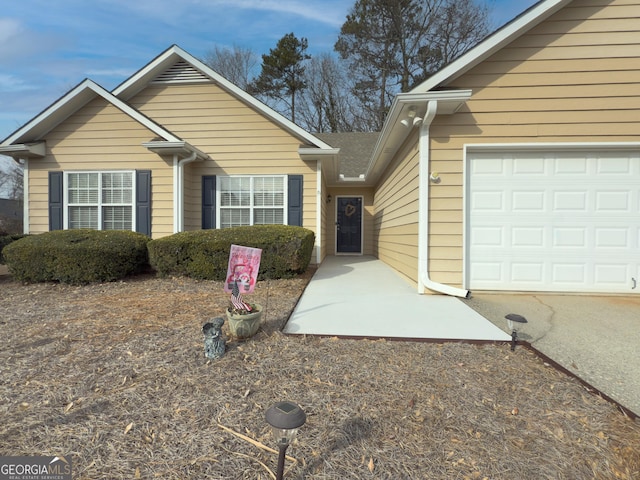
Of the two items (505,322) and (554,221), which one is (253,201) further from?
(554,221)

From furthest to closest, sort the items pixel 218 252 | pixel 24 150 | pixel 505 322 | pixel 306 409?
pixel 24 150, pixel 218 252, pixel 505 322, pixel 306 409

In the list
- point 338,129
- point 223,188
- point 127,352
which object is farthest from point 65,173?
point 338,129

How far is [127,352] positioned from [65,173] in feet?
21.1

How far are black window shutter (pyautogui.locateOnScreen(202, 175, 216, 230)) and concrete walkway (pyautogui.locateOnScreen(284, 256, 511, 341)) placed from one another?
319 cm

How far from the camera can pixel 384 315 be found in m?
3.80

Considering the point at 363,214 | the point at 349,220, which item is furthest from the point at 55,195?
the point at 363,214

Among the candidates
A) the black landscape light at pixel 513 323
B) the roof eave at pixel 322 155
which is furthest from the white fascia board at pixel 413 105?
the black landscape light at pixel 513 323

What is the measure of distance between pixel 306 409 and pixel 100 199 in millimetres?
7256

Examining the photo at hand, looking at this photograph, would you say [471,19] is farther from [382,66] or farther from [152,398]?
[152,398]

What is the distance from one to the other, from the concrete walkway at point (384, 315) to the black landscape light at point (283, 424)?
1.79 meters

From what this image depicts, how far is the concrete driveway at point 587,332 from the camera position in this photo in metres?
2.37

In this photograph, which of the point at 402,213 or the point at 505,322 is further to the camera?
the point at 402,213

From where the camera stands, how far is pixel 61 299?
4.56 meters

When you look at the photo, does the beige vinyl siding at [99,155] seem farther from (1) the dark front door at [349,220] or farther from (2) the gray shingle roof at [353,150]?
(1) the dark front door at [349,220]
